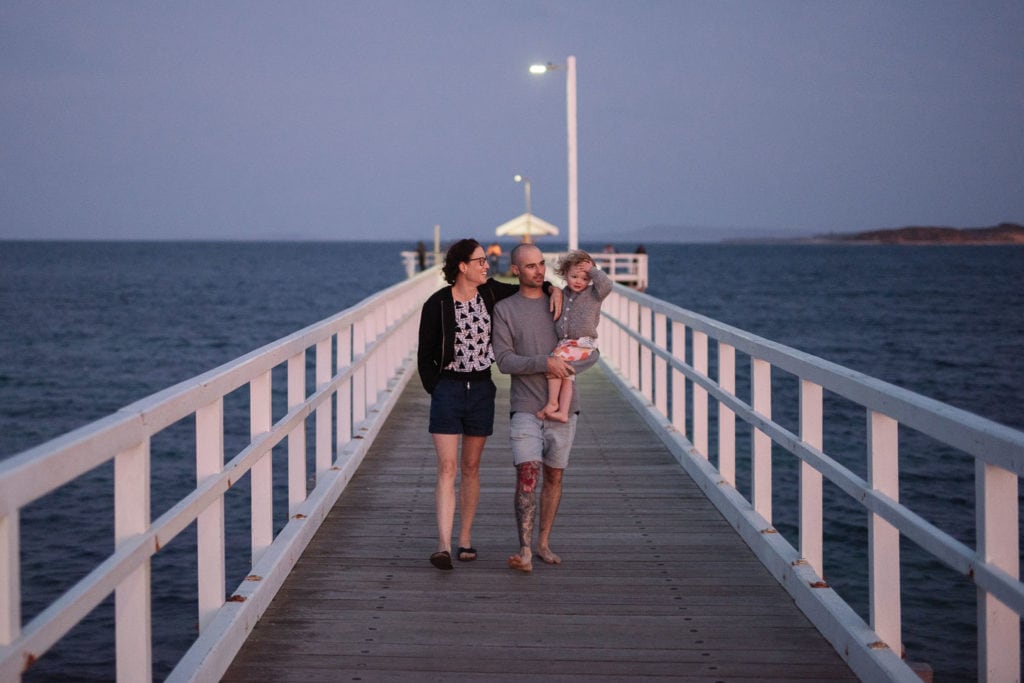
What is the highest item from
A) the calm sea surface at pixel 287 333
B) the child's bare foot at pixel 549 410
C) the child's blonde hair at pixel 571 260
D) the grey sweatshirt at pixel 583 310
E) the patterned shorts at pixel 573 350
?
the child's blonde hair at pixel 571 260

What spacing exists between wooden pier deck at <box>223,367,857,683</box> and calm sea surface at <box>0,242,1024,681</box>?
6.77 meters

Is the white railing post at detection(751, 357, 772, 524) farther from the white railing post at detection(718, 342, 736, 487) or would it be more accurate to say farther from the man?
the man

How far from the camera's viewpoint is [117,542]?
358 cm

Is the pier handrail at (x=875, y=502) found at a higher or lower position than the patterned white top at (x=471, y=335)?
lower

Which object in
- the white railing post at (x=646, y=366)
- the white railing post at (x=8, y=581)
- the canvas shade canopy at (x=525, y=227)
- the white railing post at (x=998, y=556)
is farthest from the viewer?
the canvas shade canopy at (x=525, y=227)

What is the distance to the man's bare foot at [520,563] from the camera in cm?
624

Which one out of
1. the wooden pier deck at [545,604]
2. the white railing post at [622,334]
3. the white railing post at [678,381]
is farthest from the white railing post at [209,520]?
the white railing post at [622,334]

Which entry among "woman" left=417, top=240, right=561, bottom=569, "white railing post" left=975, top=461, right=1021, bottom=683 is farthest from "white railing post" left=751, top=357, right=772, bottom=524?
"white railing post" left=975, top=461, right=1021, bottom=683

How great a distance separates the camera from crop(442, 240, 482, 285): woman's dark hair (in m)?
6.08

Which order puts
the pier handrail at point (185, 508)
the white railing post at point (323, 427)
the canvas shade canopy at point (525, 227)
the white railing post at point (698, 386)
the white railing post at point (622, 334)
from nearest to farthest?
the pier handrail at point (185, 508)
the white railing post at point (323, 427)
the white railing post at point (698, 386)
the white railing post at point (622, 334)
the canvas shade canopy at point (525, 227)

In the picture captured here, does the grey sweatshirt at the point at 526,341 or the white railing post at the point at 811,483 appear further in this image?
the grey sweatshirt at the point at 526,341

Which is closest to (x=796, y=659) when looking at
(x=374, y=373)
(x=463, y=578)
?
(x=463, y=578)

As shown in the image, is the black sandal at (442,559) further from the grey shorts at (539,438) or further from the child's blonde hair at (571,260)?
the child's blonde hair at (571,260)

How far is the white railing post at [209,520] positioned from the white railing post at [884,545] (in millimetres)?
2430
